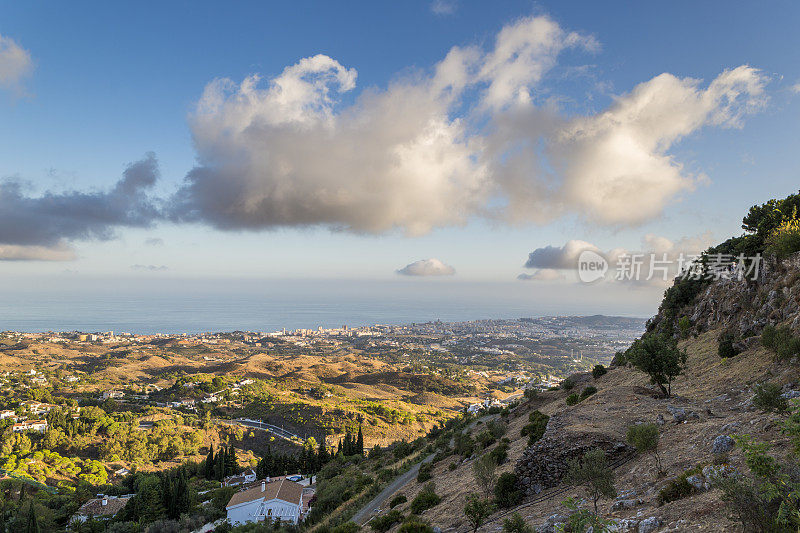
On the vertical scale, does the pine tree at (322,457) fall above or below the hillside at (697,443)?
below

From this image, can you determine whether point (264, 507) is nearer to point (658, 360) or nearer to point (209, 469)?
point (209, 469)

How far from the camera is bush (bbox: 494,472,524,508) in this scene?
15.3 metres

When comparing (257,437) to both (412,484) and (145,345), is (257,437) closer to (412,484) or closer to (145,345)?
(412,484)

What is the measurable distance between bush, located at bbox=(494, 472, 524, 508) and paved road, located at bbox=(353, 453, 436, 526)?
1123 centimetres

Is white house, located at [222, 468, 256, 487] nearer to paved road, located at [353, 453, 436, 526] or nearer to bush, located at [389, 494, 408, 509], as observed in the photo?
paved road, located at [353, 453, 436, 526]

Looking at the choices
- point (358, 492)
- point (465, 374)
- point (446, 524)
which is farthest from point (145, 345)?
point (446, 524)

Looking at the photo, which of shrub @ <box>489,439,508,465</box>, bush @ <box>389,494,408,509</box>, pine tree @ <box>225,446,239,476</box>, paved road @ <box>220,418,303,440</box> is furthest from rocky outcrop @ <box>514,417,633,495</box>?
paved road @ <box>220,418,303,440</box>

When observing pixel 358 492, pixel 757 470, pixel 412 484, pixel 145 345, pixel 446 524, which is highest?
pixel 757 470

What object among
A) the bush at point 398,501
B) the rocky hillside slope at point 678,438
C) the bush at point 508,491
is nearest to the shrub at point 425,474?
the rocky hillside slope at point 678,438

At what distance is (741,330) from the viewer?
25.5 m

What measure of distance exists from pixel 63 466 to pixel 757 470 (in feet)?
308

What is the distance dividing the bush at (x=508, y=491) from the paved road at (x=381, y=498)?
11.2 meters

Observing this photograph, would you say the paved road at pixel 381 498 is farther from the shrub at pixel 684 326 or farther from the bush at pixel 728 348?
the shrub at pixel 684 326

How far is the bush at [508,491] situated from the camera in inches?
601
